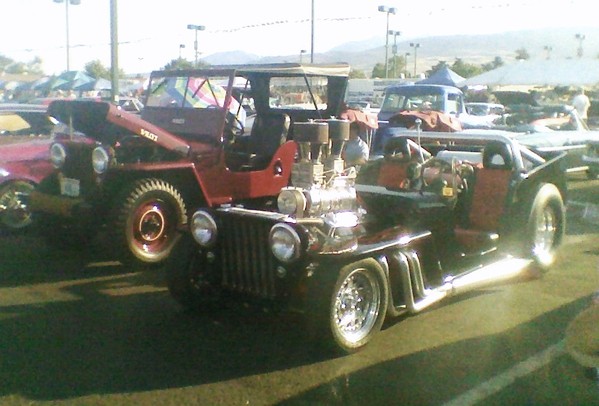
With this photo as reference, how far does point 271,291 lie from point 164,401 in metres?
1.21

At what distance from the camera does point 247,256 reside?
538 centimetres

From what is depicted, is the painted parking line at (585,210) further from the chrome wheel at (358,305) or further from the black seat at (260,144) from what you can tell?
the chrome wheel at (358,305)

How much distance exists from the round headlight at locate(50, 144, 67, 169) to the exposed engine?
3.05 metres

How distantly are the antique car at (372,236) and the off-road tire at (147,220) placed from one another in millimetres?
1648

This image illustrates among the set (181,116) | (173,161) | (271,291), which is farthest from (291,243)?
(181,116)

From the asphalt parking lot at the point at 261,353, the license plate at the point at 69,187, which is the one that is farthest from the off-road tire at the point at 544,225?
the license plate at the point at 69,187

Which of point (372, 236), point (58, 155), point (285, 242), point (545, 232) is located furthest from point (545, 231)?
point (58, 155)

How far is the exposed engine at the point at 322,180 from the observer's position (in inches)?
223

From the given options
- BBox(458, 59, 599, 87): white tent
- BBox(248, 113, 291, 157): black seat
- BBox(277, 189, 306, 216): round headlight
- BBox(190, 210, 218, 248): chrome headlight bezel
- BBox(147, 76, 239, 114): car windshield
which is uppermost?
BBox(458, 59, 599, 87): white tent

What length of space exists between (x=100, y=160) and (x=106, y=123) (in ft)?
1.47

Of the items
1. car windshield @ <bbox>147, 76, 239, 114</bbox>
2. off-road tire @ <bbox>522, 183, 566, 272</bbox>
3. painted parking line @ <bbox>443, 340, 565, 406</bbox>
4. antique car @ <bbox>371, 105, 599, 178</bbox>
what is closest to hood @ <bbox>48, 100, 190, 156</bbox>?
car windshield @ <bbox>147, 76, 239, 114</bbox>

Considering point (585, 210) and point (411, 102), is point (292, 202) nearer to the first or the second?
point (585, 210)

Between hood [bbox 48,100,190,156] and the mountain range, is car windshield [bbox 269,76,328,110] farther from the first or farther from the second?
the mountain range

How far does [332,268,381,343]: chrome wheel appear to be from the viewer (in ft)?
16.8
